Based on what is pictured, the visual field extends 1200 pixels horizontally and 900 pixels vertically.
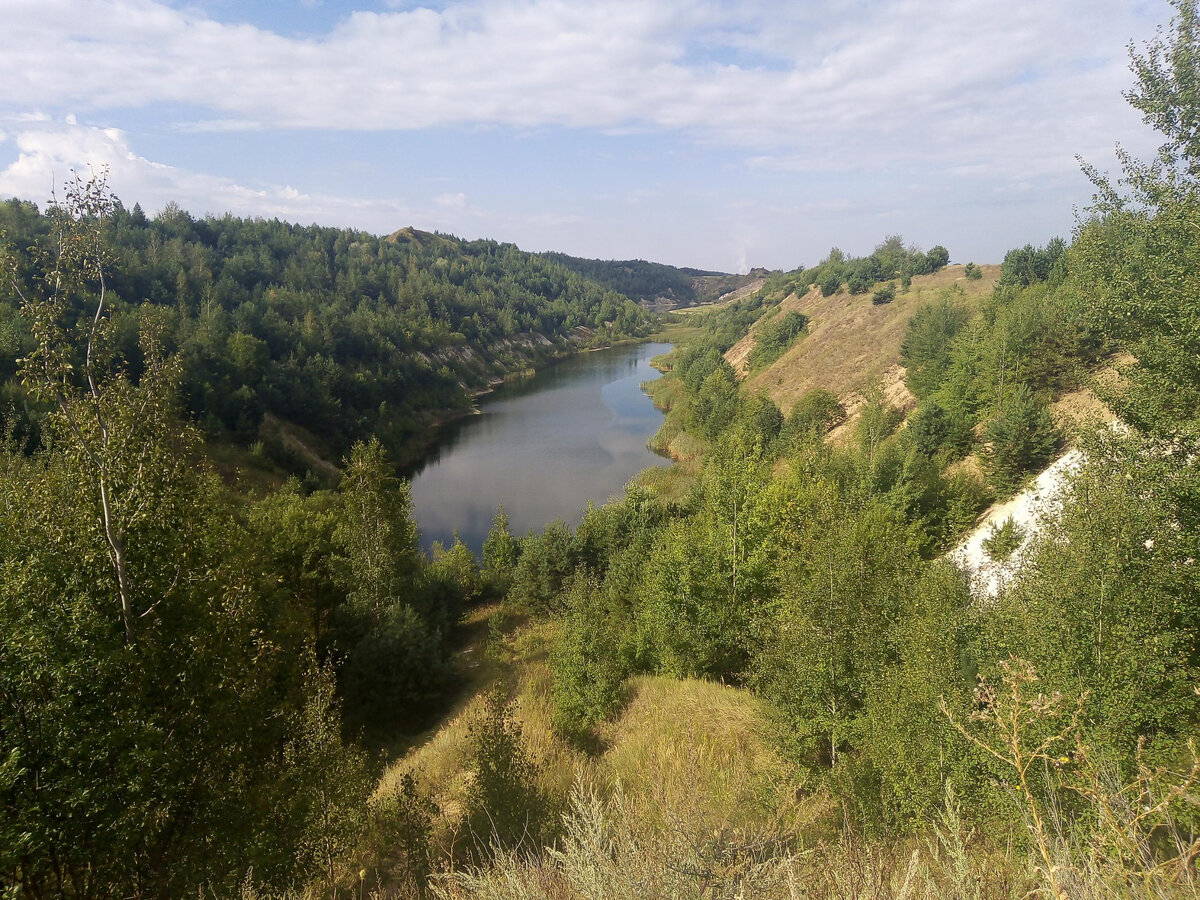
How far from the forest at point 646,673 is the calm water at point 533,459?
11481 millimetres

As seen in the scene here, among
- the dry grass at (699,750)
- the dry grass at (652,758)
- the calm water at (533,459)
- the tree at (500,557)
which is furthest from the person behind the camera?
the calm water at (533,459)

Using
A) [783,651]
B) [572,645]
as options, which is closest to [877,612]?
[783,651]

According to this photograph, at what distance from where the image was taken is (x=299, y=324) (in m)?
48.1

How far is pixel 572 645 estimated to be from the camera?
1145 centimetres

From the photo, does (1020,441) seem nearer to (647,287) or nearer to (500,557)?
(500,557)

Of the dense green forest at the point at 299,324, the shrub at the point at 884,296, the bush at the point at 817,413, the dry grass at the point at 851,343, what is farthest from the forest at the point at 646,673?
the shrub at the point at 884,296

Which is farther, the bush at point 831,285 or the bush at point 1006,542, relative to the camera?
the bush at point 831,285

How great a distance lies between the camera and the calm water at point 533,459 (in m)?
29.6

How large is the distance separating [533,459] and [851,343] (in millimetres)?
21757

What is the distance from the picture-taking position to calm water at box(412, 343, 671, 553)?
1164 inches

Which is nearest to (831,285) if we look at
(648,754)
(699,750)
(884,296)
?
(884,296)

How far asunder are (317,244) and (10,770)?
4132 inches

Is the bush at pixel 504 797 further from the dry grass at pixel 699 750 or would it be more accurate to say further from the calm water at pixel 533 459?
the calm water at pixel 533 459

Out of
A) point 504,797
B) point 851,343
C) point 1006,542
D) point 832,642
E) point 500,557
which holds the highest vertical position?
point 851,343
